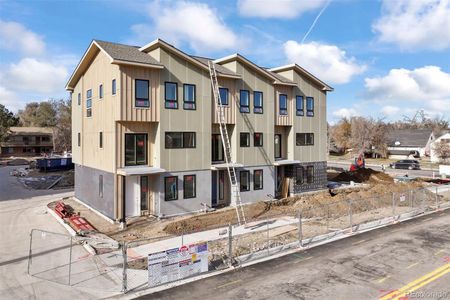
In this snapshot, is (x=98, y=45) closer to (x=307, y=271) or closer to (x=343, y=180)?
(x=307, y=271)

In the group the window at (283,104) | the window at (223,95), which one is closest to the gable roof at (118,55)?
the window at (223,95)

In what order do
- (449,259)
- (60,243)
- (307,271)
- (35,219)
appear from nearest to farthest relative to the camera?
1. (307,271)
2. (449,259)
3. (60,243)
4. (35,219)

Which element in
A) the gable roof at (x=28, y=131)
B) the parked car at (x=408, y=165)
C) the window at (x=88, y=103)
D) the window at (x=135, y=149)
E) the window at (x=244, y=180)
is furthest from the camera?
the gable roof at (x=28, y=131)

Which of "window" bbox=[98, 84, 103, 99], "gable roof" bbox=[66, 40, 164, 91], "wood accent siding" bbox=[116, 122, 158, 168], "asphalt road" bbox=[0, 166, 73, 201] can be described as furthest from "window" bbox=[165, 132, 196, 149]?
"asphalt road" bbox=[0, 166, 73, 201]

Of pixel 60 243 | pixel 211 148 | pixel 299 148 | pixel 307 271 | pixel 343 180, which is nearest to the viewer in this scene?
pixel 307 271

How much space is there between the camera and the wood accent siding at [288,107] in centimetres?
2922

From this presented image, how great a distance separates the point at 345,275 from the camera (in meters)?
13.4

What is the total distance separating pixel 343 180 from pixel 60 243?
31520mm

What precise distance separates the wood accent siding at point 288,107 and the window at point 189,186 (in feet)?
31.4

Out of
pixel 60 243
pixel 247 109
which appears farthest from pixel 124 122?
pixel 247 109

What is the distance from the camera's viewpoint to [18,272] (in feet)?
46.0

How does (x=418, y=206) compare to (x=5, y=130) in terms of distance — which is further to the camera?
(x=5, y=130)

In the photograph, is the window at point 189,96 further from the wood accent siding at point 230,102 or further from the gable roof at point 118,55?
the gable roof at point 118,55

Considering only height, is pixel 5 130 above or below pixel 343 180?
above
